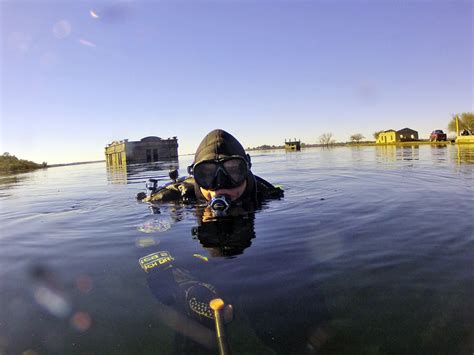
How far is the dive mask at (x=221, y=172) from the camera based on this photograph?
5.31m

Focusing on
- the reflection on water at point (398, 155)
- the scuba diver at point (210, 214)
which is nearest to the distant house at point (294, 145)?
the reflection on water at point (398, 155)

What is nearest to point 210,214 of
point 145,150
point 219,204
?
point 219,204

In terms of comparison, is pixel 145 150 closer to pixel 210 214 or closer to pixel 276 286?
pixel 210 214

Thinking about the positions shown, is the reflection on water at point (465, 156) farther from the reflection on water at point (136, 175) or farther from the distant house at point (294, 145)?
the distant house at point (294, 145)

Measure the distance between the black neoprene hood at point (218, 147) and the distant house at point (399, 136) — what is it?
225 ft

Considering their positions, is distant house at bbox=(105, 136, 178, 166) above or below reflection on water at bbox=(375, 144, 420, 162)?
above

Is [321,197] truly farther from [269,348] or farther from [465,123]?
[465,123]

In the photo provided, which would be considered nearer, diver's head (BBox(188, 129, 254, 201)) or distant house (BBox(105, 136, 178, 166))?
diver's head (BBox(188, 129, 254, 201))

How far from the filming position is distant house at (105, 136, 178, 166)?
57831 mm

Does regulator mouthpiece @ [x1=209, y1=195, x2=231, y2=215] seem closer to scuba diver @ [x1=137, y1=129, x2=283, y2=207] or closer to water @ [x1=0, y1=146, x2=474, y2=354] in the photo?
scuba diver @ [x1=137, y1=129, x2=283, y2=207]

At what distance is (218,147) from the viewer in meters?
5.62

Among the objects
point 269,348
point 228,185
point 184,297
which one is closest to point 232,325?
point 269,348

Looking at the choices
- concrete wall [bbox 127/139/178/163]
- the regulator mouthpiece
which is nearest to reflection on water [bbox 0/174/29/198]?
the regulator mouthpiece

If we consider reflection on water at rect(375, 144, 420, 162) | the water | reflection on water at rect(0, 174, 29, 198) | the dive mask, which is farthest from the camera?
reflection on water at rect(375, 144, 420, 162)
